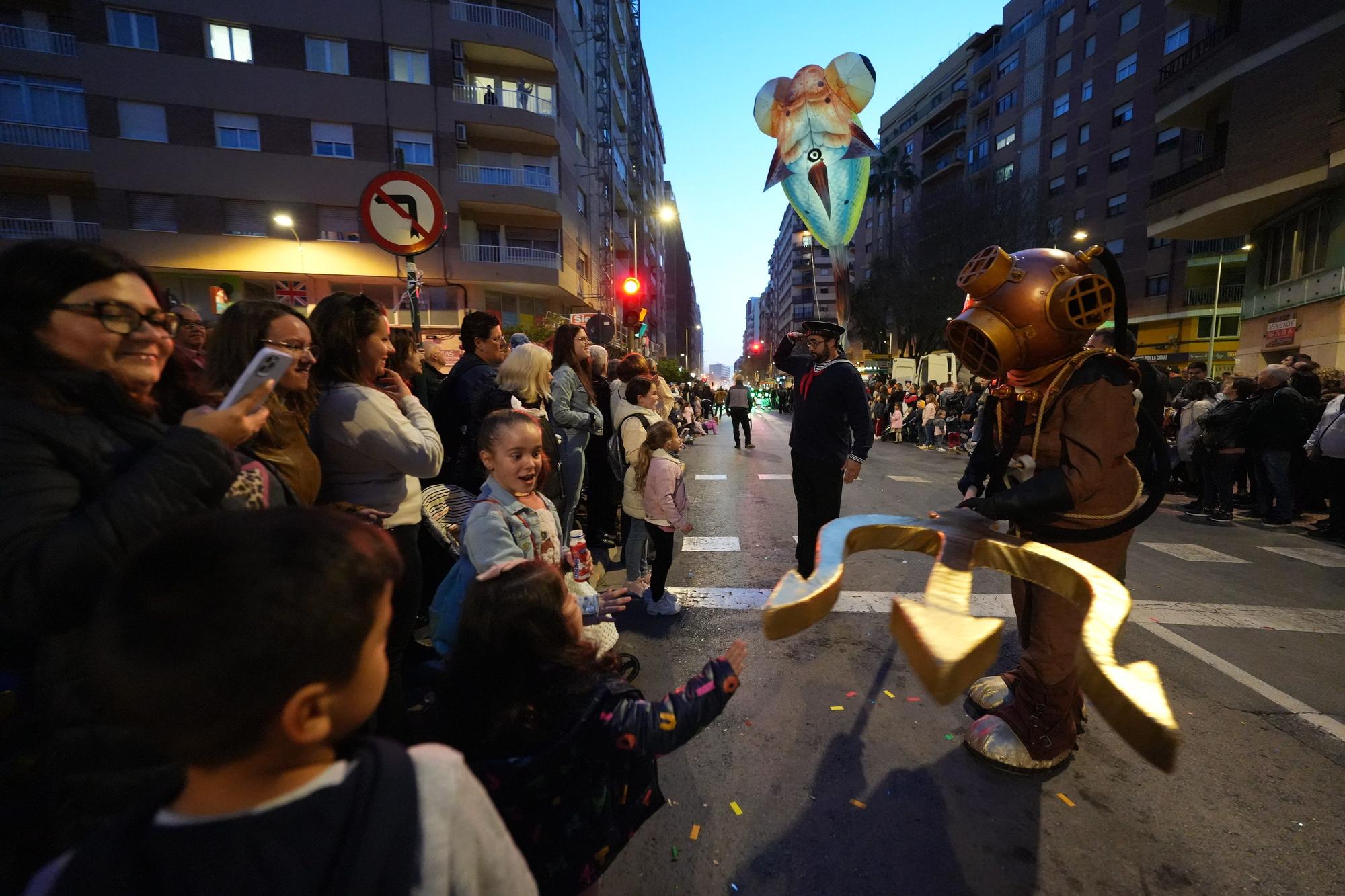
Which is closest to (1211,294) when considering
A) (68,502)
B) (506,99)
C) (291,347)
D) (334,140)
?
(506,99)

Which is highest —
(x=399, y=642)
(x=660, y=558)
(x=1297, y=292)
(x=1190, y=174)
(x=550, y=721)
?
(x=1190, y=174)

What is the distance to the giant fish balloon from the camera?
11820mm

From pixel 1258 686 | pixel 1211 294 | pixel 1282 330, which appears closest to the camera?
pixel 1258 686

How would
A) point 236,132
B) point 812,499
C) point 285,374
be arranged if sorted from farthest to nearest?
point 236,132, point 812,499, point 285,374

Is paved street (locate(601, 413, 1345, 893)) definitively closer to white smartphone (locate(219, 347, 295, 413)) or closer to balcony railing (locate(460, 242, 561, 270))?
white smartphone (locate(219, 347, 295, 413))

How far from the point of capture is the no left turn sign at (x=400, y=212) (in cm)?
434

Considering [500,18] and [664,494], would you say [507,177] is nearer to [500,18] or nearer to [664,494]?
[500,18]

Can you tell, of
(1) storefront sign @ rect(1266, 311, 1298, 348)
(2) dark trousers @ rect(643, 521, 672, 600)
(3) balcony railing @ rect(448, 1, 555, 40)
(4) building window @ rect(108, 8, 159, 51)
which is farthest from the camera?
(3) balcony railing @ rect(448, 1, 555, 40)

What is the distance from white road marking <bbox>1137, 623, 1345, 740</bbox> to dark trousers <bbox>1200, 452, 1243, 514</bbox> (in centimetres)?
488

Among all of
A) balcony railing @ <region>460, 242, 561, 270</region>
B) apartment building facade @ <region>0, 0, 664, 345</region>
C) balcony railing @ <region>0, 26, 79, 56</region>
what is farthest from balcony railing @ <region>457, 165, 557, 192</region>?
balcony railing @ <region>0, 26, 79, 56</region>

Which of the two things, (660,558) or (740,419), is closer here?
(660,558)

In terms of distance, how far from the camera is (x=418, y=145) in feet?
72.7

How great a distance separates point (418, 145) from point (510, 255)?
5.10m

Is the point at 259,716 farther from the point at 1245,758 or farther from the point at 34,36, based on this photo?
the point at 34,36
